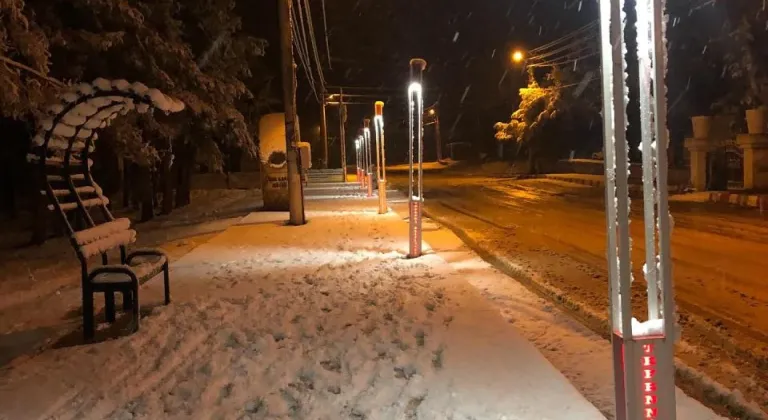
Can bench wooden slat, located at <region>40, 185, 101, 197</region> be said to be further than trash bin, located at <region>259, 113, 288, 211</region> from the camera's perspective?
No

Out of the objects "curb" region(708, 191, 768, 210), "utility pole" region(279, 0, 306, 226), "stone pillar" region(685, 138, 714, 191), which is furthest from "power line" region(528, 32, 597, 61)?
"utility pole" region(279, 0, 306, 226)

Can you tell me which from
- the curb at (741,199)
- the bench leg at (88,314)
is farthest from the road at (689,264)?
the bench leg at (88,314)

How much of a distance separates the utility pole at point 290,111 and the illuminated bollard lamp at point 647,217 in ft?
49.2

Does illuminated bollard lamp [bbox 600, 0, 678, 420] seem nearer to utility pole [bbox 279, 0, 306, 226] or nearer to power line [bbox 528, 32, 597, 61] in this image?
utility pole [bbox 279, 0, 306, 226]

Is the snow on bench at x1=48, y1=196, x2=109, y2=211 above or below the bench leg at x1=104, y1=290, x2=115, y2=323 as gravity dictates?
above

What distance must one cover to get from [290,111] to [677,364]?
13387mm

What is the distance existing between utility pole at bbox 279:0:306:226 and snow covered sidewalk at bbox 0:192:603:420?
814 centimetres

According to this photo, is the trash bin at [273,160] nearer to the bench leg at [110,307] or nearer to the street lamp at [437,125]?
the bench leg at [110,307]

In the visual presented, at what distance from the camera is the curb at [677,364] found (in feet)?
17.3

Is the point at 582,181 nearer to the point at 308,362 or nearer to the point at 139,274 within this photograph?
the point at 139,274

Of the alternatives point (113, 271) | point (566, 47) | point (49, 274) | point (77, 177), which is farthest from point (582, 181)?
point (113, 271)

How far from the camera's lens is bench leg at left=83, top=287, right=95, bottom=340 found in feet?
23.3

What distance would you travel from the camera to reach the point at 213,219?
2527 cm

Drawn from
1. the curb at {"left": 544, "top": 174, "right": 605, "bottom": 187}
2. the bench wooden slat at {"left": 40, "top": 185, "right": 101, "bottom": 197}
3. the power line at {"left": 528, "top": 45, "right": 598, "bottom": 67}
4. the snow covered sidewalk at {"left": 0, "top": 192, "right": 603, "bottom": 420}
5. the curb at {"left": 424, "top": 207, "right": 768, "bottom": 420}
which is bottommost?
the curb at {"left": 424, "top": 207, "right": 768, "bottom": 420}
